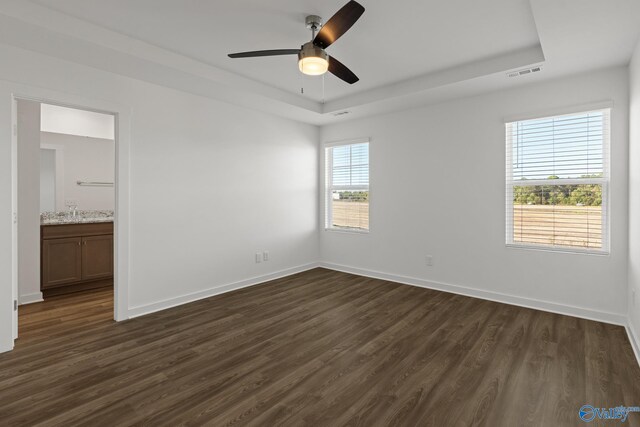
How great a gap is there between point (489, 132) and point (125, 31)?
397 centimetres

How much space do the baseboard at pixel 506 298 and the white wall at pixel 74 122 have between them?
4771 millimetres

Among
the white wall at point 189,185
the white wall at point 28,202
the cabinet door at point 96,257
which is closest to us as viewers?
the white wall at point 189,185

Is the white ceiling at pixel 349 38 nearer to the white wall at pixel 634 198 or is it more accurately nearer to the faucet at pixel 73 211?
the white wall at pixel 634 198

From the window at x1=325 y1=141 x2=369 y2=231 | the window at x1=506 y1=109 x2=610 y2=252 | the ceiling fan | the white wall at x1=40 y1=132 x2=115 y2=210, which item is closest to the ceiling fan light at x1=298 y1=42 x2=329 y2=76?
the ceiling fan

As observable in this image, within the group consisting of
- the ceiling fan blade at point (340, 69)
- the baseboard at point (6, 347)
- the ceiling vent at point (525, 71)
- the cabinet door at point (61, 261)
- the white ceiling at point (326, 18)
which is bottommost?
the baseboard at point (6, 347)

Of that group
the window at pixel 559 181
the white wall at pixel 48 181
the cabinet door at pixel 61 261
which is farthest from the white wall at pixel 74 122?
the window at pixel 559 181

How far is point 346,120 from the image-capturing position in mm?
5332

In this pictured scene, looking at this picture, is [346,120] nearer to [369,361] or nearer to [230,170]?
[230,170]

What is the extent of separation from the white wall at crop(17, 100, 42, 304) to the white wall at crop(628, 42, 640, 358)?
6039mm

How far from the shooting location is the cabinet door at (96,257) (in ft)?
14.7

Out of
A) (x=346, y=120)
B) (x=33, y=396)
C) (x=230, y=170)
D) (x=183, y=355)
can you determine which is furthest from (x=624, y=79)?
(x=33, y=396)

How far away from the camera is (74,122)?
5266 millimetres

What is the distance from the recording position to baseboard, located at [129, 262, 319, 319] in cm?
353

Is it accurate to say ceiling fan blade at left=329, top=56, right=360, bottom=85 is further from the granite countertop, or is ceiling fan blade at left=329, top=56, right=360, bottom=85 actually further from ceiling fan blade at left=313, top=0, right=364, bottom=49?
the granite countertop
